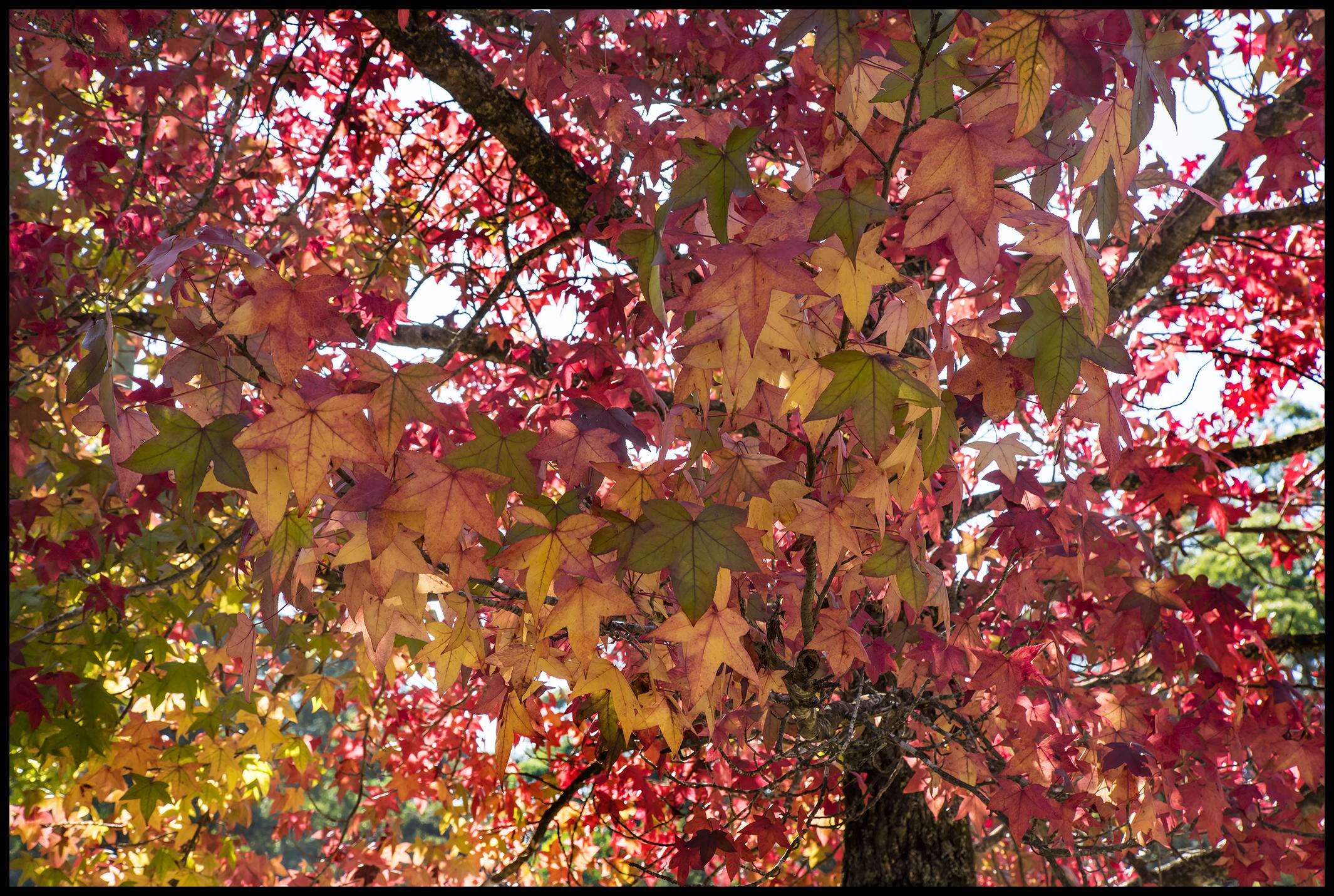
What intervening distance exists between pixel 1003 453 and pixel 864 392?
1046mm

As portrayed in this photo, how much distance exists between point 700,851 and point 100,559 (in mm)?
2686

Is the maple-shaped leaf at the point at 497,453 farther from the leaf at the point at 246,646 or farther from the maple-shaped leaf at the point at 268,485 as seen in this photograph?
the leaf at the point at 246,646

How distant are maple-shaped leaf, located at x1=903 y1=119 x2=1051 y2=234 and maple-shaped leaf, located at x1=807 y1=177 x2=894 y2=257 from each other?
0.11 metres

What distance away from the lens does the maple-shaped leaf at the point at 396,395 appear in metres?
1.53

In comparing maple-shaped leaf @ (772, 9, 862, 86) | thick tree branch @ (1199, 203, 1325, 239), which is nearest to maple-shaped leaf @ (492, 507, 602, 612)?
maple-shaped leaf @ (772, 9, 862, 86)

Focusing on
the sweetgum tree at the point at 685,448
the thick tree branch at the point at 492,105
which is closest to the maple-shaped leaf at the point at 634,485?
the sweetgum tree at the point at 685,448

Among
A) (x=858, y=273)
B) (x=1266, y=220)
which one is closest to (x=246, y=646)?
(x=858, y=273)

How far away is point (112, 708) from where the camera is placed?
331 cm

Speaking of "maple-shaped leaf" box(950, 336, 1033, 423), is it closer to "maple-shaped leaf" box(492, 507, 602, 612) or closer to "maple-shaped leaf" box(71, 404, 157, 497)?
"maple-shaped leaf" box(492, 507, 602, 612)

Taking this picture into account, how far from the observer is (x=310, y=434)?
4.84 feet

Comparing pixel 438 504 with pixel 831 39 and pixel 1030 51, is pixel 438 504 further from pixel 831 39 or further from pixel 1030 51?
pixel 1030 51

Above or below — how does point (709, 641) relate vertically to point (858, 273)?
below

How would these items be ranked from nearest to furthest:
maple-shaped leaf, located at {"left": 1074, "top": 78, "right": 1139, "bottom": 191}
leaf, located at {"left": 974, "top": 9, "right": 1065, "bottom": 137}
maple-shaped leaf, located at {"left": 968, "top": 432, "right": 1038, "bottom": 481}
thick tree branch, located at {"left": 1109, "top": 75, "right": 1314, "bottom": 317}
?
leaf, located at {"left": 974, "top": 9, "right": 1065, "bottom": 137} → maple-shaped leaf, located at {"left": 1074, "top": 78, "right": 1139, "bottom": 191} → maple-shaped leaf, located at {"left": 968, "top": 432, "right": 1038, "bottom": 481} → thick tree branch, located at {"left": 1109, "top": 75, "right": 1314, "bottom": 317}

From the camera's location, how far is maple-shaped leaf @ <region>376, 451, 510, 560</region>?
4.96ft
